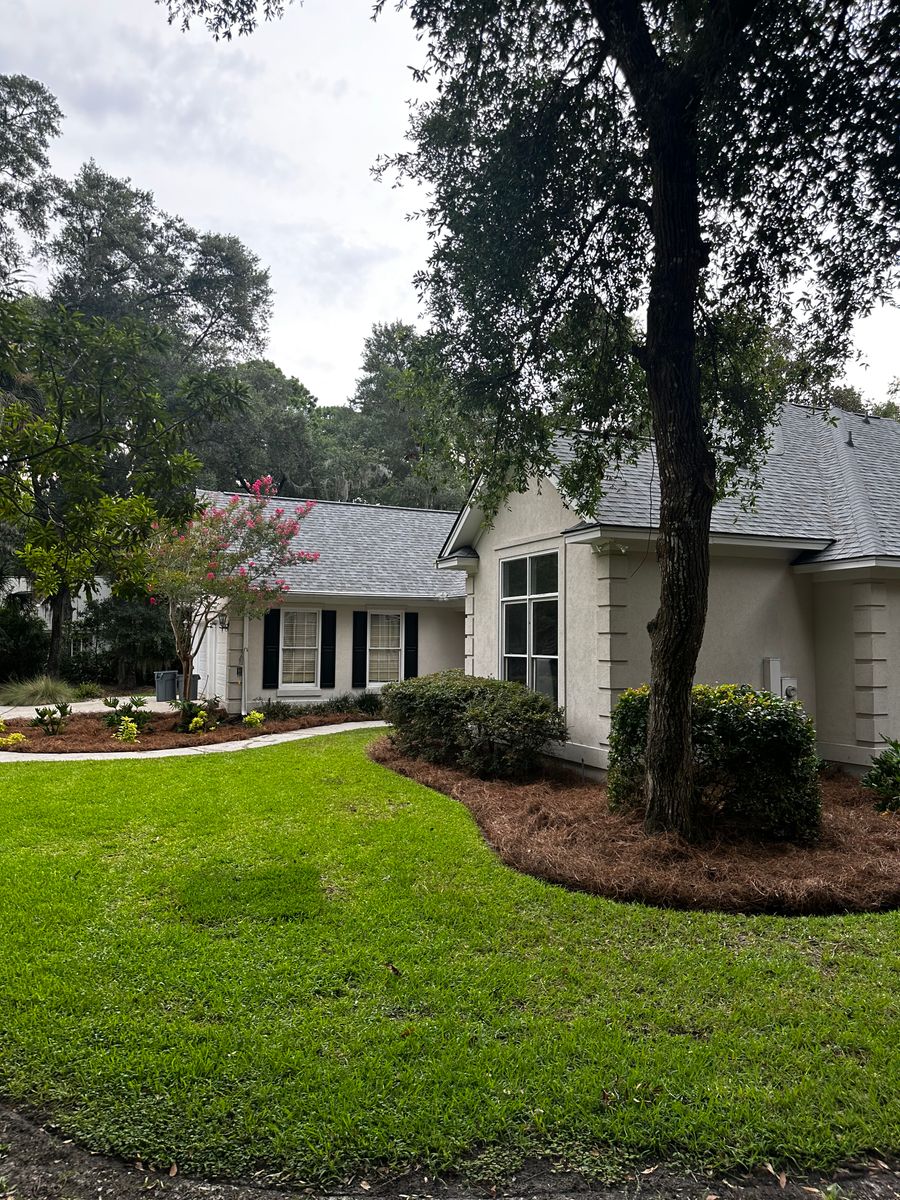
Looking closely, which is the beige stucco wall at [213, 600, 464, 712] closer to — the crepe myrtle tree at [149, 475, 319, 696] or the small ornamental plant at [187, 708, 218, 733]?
the crepe myrtle tree at [149, 475, 319, 696]

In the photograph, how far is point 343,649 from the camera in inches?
653

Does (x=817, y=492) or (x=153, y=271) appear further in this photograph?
(x=153, y=271)

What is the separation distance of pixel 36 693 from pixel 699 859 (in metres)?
17.3

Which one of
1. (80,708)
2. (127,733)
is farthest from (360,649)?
(80,708)

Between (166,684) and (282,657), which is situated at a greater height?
(282,657)

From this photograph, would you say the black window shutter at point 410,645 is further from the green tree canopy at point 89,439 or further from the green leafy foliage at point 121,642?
the green tree canopy at point 89,439

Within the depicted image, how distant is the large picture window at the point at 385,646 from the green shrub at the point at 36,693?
7.98m

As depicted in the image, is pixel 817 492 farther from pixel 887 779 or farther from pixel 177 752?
pixel 177 752

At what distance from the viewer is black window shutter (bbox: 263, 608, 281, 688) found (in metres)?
15.7

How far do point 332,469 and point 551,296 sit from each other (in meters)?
29.0

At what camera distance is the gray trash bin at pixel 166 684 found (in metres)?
17.6

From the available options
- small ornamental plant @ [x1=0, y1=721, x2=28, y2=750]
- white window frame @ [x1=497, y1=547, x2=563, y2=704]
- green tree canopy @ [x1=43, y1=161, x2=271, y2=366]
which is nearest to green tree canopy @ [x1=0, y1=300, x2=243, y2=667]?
white window frame @ [x1=497, y1=547, x2=563, y2=704]

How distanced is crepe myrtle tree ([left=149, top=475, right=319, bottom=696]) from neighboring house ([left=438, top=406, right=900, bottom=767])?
218 inches

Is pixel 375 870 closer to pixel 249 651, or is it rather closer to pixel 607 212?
pixel 607 212
